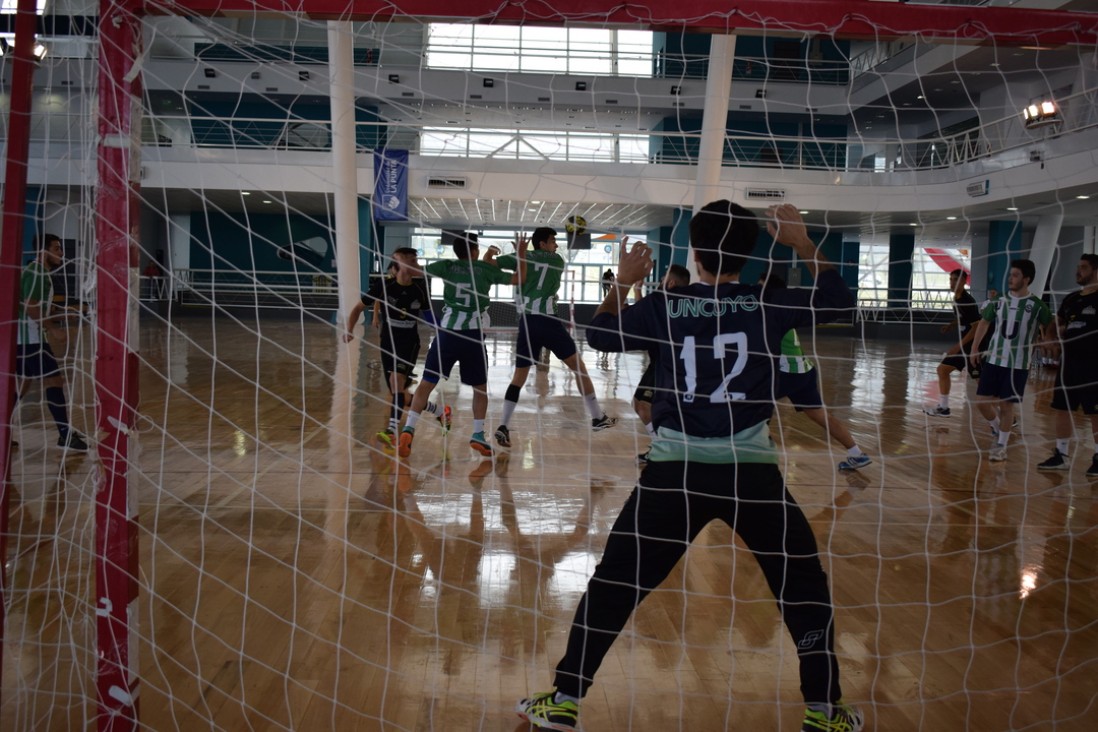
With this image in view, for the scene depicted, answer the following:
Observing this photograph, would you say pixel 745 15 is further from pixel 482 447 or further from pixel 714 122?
pixel 714 122

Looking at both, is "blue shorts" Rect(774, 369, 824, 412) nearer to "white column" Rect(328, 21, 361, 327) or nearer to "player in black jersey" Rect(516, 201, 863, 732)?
"player in black jersey" Rect(516, 201, 863, 732)

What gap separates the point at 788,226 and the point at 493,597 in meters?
1.95

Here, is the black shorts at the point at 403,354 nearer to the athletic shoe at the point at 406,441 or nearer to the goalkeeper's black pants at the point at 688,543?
the athletic shoe at the point at 406,441

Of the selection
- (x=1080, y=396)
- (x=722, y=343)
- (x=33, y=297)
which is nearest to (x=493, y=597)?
(x=722, y=343)

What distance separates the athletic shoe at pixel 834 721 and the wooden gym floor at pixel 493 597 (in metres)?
0.13

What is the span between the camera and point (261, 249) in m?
27.5

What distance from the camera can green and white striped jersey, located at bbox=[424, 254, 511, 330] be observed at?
17.9 ft

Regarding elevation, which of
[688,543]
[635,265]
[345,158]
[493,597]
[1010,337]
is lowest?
[493,597]

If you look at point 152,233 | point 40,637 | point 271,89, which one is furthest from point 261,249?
point 40,637

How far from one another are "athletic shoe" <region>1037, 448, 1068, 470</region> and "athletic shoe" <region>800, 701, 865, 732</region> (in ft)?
15.9

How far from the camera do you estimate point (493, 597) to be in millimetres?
3387

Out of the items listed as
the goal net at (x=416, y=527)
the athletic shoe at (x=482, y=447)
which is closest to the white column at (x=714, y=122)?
the goal net at (x=416, y=527)

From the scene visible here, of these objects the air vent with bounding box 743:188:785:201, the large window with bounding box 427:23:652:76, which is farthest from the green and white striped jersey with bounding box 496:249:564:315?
the large window with bounding box 427:23:652:76

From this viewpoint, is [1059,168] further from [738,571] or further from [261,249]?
[261,249]
